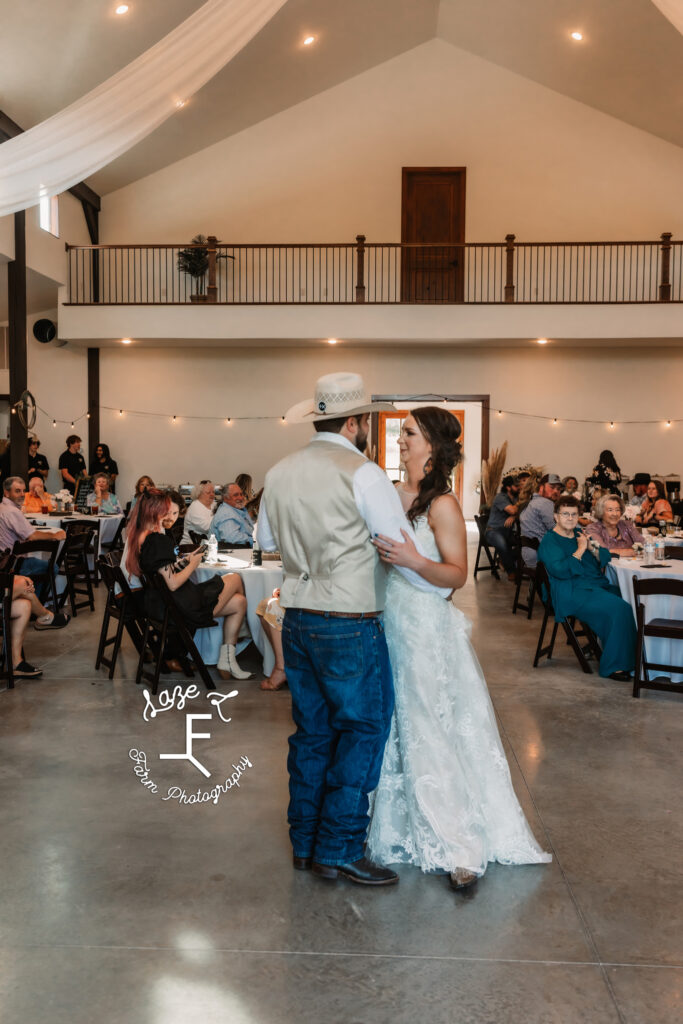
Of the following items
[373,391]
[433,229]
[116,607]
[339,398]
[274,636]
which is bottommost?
[274,636]

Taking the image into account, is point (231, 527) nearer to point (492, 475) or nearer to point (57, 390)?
point (492, 475)

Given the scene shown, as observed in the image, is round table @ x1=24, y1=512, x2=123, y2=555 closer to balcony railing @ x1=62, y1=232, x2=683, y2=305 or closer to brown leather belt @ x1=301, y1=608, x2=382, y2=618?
balcony railing @ x1=62, y1=232, x2=683, y2=305

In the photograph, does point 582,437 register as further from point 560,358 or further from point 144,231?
point 144,231

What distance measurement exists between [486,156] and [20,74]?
752 centimetres

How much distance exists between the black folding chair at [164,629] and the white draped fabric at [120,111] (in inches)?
85.8

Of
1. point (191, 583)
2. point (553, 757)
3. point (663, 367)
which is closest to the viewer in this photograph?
point (553, 757)

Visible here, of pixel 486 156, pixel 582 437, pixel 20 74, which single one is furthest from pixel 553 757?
pixel 486 156

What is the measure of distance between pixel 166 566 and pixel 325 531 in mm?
2503

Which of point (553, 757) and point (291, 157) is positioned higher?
point (291, 157)

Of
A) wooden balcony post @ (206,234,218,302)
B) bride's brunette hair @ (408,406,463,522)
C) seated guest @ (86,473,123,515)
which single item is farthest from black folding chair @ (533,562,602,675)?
wooden balcony post @ (206,234,218,302)

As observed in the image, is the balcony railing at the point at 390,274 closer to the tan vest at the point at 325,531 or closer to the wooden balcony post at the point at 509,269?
the wooden balcony post at the point at 509,269

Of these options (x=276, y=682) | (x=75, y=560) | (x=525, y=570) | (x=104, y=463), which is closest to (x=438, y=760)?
(x=276, y=682)

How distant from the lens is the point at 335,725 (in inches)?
106

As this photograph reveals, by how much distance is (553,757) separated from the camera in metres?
3.99
